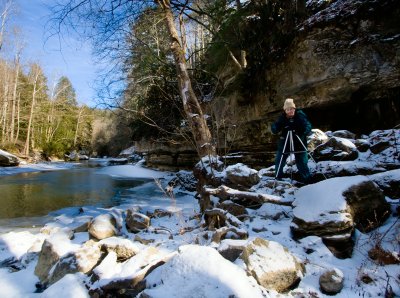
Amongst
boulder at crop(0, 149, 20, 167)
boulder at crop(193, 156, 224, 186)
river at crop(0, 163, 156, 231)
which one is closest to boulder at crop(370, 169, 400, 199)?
boulder at crop(193, 156, 224, 186)

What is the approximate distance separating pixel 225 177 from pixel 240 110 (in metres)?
5.46

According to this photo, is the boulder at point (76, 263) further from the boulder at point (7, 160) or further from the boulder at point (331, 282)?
the boulder at point (7, 160)

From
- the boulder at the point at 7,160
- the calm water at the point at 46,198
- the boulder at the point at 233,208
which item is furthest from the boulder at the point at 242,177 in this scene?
the boulder at the point at 7,160

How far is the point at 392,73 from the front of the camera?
691cm

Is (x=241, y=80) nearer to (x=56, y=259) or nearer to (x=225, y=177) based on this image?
(x=225, y=177)

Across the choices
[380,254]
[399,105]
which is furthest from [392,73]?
[380,254]

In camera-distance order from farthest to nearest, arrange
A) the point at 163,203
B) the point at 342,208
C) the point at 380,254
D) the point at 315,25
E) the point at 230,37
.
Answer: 1. the point at 230,37
2. the point at 163,203
3. the point at 315,25
4. the point at 342,208
5. the point at 380,254

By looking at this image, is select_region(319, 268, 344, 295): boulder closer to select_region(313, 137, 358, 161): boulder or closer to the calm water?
→ select_region(313, 137, 358, 161): boulder

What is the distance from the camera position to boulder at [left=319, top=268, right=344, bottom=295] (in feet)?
8.45

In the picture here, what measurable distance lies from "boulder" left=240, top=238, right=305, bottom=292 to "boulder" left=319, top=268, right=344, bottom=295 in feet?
Result: 0.72

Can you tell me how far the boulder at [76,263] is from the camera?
348cm

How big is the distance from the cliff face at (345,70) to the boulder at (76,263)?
12.4ft

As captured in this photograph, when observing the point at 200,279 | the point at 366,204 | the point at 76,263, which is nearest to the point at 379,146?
the point at 366,204

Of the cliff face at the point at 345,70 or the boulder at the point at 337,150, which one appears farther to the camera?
the cliff face at the point at 345,70
